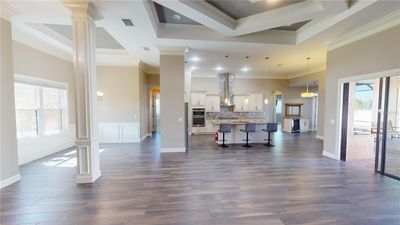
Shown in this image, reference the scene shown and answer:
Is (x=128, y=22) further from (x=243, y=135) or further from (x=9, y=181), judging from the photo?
(x=243, y=135)

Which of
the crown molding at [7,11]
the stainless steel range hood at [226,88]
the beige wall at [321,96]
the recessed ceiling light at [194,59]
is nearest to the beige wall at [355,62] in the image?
the beige wall at [321,96]

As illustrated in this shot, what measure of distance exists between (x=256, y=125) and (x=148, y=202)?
211 inches

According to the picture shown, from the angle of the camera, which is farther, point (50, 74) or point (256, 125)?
point (256, 125)

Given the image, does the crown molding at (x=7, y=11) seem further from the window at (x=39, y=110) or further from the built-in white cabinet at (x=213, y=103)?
the built-in white cabinet at (x=213, y=103)

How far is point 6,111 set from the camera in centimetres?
347

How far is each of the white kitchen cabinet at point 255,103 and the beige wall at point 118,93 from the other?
6188 mm

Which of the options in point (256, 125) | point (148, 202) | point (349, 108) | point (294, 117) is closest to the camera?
point (148, 202)

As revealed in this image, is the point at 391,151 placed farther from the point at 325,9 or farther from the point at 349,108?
the point at 325,9

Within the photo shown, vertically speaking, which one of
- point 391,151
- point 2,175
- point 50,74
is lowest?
point 2,175

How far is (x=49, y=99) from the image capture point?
5.82m

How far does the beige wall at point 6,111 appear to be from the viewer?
11.1 ft

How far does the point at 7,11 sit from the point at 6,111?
182 centimetres

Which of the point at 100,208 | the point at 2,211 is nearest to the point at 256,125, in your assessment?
the point at 100,208

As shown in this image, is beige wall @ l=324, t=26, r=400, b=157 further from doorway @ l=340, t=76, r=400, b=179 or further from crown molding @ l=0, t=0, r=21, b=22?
crown molding @ l=0, t=0, r=21, b=22
